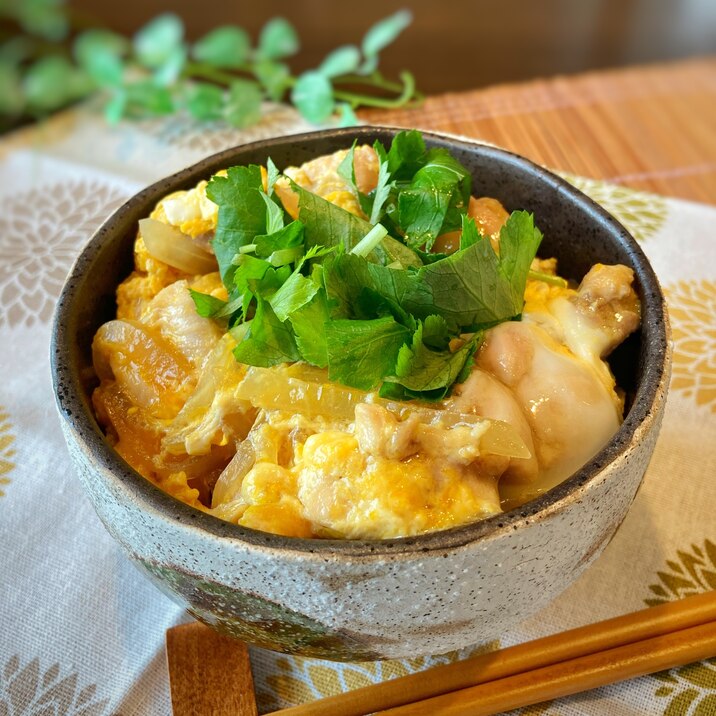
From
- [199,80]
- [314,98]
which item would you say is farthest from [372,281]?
[199,80]

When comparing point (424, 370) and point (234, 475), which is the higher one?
point (424, 370)

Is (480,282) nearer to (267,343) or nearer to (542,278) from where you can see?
(542,278)

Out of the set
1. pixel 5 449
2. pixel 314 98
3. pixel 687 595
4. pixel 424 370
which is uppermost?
pixel 424 370

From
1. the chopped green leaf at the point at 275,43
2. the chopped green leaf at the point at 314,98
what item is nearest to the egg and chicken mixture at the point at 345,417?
the chopped green leaf at the point at 314,98

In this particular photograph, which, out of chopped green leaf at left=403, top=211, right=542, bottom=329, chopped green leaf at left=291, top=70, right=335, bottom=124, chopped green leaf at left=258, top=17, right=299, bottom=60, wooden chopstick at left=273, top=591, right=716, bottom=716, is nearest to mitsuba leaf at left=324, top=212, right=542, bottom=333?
chopped green leaf at left=403, top=211, right=542, bottom=329

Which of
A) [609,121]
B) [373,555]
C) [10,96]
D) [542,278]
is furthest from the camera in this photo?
[10,96]

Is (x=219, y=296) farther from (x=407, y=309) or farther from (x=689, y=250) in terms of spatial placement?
(x=689, y=250)

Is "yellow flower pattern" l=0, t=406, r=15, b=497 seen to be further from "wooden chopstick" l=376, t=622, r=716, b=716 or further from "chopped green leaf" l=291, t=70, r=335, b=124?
"chopped green leaf" l=291, t=70, r=335, b=124
